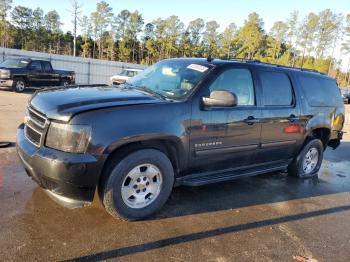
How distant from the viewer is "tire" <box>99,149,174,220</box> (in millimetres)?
3621

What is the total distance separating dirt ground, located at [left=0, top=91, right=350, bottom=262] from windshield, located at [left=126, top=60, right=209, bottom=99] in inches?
57.4

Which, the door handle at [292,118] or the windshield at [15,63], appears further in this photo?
the windshield at [15,63]

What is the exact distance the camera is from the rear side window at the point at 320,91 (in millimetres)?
5930

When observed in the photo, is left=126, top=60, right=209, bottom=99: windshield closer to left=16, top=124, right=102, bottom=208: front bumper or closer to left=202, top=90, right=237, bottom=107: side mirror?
left=202, top=90, right=237, bottom=107: side mirror

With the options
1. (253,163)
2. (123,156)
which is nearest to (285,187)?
(253,163)

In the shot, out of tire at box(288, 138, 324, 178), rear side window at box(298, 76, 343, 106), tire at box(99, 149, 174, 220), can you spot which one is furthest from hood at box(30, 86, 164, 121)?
tire at box(288, 138, 324, 178)

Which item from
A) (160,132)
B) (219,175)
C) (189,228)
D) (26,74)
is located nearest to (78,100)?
(160,132)

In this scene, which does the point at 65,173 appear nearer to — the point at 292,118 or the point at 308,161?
the point at 292,118

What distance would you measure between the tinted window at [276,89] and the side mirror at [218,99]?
104 cm

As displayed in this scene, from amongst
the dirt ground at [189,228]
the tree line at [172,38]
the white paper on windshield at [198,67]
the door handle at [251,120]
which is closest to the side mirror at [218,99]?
the white paper on windshield at [198,67]

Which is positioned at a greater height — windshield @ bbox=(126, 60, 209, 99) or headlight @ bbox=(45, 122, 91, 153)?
windshield @ bbox=(126, 60, 209, 99)

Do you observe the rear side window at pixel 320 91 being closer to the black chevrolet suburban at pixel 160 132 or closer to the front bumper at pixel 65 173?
the black chevrolet suburban at pixel 160 132

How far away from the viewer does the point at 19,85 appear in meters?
17.2

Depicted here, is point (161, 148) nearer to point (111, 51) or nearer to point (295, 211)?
point (295, 211)
